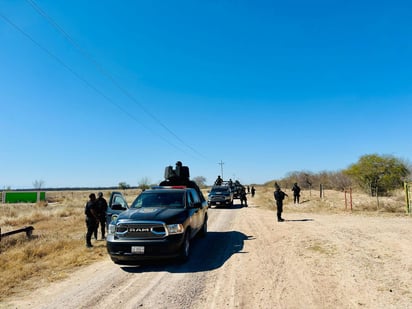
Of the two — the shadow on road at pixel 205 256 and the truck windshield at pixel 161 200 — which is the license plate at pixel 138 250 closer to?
the shadow on road at pixel 205 256

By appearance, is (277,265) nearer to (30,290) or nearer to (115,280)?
(115,280)

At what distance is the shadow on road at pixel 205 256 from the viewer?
6.71m

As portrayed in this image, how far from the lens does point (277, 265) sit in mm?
6766

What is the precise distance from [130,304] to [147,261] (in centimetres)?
262

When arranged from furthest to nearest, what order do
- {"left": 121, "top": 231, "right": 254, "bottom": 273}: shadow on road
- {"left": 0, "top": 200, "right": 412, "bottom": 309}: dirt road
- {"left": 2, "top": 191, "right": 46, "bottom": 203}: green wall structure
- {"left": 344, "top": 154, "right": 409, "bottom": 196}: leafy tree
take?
{"left": 2, "top": 191, "right": 46, "bottom": 203}: green wall structure → {"left": 344, "top": 154, "right": 409, "bottom": 196}: leafy tree → {"left": 121, "top": 231, "right": 254, "bottom": 273}: shadow on road → {"left": 0, "top": 200, "right": 412, "bottom": 309}: dirt road

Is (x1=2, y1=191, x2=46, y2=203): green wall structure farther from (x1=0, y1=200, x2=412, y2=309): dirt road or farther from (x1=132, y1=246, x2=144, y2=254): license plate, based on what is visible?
(x1=132, y1=246, x2=144, y2=254): license plate

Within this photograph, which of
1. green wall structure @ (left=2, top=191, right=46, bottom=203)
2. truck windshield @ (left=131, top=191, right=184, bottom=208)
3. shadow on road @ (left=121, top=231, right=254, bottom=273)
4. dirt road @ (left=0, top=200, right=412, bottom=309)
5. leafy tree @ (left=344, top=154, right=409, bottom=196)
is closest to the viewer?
dirt road @ (left=0, top=200, right=412, bottom=309)

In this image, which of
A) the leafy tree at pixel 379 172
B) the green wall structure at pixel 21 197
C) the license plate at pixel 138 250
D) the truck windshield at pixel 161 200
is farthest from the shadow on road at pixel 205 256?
the green wall structure at pixel 21 197

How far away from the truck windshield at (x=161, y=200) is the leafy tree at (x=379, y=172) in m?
31.3

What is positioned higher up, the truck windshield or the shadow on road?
the truck windshield

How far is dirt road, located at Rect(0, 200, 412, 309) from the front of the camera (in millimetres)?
4707

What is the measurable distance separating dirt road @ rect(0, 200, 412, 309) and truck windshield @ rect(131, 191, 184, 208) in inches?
61.7

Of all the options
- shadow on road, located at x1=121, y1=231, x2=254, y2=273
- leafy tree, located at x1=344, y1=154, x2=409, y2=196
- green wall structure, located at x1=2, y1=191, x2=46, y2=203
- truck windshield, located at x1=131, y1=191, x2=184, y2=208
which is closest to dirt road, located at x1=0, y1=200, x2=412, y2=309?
shadow on road, located at x1=121, y1=231, x2=254, y2=273

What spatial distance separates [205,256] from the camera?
786 cm
